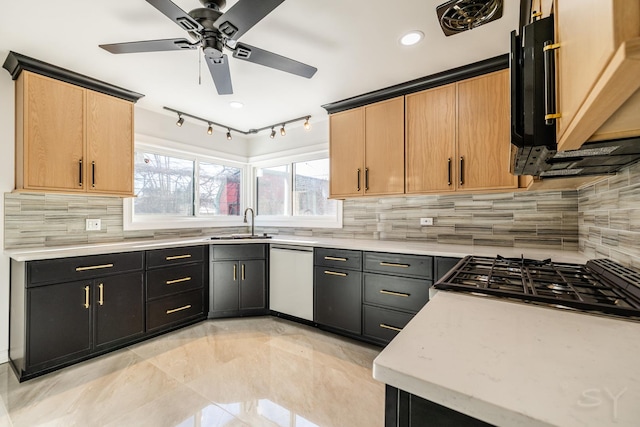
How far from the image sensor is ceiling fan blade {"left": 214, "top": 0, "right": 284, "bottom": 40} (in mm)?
1404

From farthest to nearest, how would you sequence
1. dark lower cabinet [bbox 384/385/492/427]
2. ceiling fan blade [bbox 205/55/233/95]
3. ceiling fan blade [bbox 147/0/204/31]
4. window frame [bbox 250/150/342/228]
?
window frame [bbox 250/150/342/228], ceiling fan blade [bbox 205/55/233/95], ceiling fan blade [bbox 147/0/204/31], dark lower cabinet [bbox 384/385/492/427]

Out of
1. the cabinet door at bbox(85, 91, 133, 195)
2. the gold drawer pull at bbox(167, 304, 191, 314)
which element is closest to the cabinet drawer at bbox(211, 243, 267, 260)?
the gold drawer pull at bbox(167, 304, 191, 314)

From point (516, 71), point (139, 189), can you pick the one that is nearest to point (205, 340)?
point (139, 189)

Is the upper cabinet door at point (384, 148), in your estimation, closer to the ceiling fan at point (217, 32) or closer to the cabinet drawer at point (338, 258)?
the cabinet drawer at point (338, 258)

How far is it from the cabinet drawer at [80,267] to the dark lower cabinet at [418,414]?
2639 millimetres

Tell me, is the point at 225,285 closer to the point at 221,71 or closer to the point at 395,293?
the point at 395,293

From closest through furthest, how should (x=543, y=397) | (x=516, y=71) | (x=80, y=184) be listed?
(x=543, y=397) < (x=516, y=71) < (x=80, y=184)

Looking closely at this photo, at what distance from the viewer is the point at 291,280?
124 inches

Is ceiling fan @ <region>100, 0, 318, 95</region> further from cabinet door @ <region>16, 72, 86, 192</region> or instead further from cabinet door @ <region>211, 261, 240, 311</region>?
cabinet door @ <region>211, 261, 240, 311</region>

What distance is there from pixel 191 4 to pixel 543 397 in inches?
89.8

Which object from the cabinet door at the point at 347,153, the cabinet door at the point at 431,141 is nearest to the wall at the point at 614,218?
the cabinet door at the point at 431,141

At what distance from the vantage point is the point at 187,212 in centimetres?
377

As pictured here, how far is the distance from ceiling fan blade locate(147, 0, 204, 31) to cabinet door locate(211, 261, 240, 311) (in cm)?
234

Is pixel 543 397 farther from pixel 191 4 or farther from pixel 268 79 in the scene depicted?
pixel 268 79
